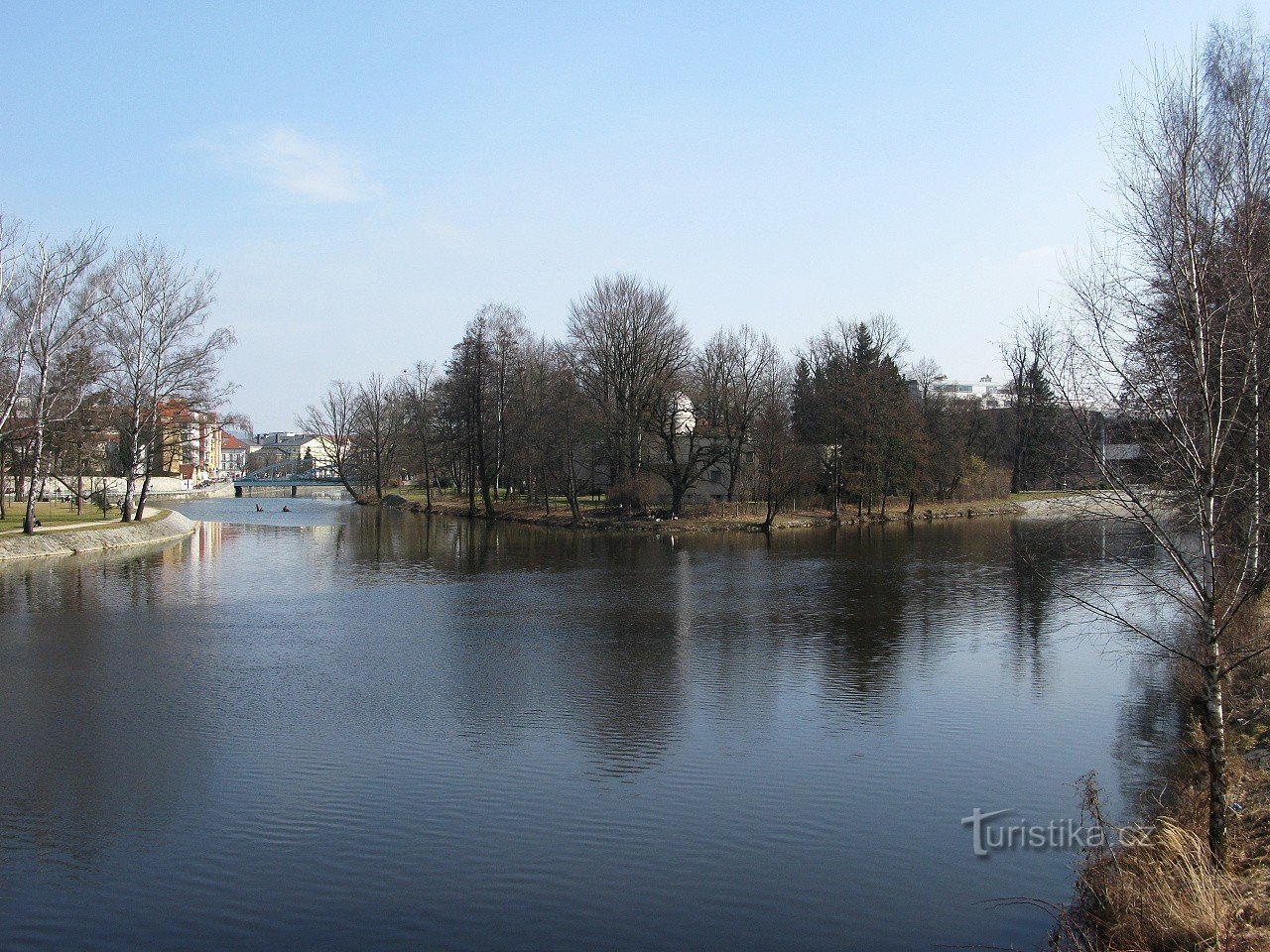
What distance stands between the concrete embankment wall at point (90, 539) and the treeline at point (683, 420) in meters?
16.5

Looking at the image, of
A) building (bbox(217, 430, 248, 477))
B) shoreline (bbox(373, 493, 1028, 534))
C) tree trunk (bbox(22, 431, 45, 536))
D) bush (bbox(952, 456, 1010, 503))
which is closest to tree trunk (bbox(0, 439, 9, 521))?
tree trunk (bbox(22, 431, 45, 536))

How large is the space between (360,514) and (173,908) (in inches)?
2186

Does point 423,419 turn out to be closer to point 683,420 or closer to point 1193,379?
point 683,420

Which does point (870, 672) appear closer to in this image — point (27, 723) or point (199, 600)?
point (27, 723)

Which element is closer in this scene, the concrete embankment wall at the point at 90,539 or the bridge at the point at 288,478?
the concrete embankment wall at the point at 90,539

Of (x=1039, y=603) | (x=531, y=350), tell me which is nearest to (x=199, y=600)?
(x=1039, y=603)

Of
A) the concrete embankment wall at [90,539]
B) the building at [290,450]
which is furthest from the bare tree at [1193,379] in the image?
the building at [290,450]

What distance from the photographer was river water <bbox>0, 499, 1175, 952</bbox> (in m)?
7.52

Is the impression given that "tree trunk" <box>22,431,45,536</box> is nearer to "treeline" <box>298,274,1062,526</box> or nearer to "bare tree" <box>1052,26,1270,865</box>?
"treeline" <box>298,274,1062,526</box>

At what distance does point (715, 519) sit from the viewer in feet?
152

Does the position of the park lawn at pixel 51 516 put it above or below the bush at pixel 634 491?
below

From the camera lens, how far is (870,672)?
15.4 metres

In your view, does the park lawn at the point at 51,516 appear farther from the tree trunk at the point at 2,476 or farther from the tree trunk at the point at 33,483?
the tree trunk at the point at 33,483

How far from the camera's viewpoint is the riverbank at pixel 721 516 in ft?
149
